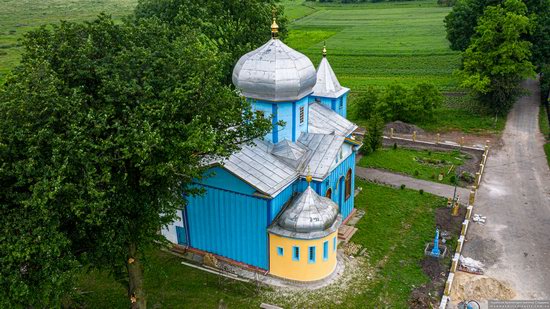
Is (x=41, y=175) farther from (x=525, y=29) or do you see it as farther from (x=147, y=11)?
(x=525, y=29)

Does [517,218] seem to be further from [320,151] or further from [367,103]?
[367,103]

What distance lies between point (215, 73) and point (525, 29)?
30.3m

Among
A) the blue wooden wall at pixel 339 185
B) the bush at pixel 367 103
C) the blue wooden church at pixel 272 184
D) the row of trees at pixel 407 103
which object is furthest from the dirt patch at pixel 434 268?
the bush at pixel 367 103

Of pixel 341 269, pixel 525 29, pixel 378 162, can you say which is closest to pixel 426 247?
pixel 341 269

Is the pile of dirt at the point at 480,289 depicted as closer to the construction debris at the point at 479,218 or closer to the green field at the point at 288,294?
the green field at the point at 288,294

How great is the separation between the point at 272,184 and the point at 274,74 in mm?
4265

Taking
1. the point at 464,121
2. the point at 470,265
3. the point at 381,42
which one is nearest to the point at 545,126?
the point at 464,121

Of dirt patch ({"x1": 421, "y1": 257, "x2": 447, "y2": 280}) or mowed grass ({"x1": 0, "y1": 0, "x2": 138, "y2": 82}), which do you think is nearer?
dirt patch ({"x1": 421, "y1": 257, "x2": 447, "y2": 280})

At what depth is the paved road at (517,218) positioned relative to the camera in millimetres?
19250

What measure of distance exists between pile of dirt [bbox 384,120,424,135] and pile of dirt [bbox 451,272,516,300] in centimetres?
1780

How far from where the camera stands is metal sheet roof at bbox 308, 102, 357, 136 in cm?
2366

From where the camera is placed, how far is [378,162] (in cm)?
3019

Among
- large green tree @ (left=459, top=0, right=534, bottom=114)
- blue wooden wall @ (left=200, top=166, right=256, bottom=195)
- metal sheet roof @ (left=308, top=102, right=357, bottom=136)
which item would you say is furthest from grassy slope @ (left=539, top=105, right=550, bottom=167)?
blue wooden wall @ (left=200, top=166, right=256, bottom=195)

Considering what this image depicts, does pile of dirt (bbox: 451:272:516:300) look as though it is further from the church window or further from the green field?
the church window
